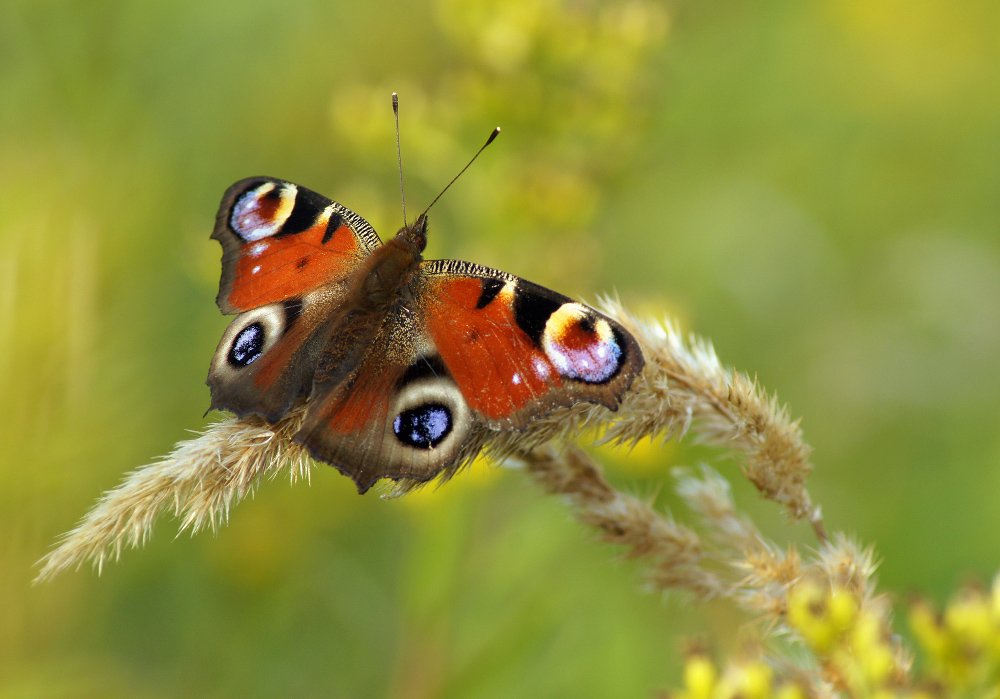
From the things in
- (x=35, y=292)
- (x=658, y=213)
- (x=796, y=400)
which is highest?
(x=658, y=213)

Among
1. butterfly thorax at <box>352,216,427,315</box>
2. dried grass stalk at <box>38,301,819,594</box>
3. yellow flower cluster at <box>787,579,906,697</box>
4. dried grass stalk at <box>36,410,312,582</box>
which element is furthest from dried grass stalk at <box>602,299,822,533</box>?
butterfly thorax at <box>352,216,427,315</box>

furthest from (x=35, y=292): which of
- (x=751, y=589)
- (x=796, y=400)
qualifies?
(x=796, y=400)

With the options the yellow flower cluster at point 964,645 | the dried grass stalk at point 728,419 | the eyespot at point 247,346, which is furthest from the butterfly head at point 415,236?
the yellow flower cluster at point 964,645

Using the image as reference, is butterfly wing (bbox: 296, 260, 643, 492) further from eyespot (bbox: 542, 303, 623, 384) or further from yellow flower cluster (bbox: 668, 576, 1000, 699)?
yellow flower cluster (bbox: 668, 576, 1000, 699)

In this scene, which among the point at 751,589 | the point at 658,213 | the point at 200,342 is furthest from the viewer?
the point at 658,213

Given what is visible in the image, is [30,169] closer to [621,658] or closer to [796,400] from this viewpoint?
[621,658]

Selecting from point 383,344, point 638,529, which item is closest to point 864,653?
point 638,529

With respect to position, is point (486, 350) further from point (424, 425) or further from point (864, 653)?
point (864, 653)
